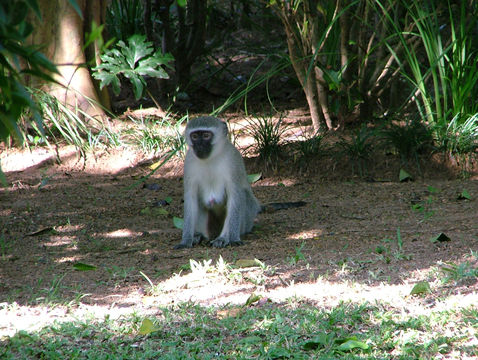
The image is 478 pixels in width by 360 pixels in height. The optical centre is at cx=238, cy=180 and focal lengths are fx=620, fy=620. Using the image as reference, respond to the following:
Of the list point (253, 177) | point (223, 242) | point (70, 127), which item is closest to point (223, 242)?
point (223, 242)

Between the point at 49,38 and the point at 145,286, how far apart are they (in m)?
4.74

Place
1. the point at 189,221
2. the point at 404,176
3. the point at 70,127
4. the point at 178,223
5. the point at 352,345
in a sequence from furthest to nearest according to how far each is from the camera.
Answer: the point at 70,127
the point at 404,176
the point at 178,223
the point at 189,221
the point at 352,345

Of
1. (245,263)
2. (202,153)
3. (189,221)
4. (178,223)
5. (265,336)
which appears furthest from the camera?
(178,223)

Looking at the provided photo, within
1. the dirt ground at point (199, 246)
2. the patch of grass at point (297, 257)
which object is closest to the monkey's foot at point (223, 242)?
the dirt ground at point (199, 246)

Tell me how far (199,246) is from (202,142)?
849 mm

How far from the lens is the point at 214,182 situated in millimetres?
5145

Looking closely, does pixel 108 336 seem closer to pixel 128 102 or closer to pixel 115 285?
pixel 115 285

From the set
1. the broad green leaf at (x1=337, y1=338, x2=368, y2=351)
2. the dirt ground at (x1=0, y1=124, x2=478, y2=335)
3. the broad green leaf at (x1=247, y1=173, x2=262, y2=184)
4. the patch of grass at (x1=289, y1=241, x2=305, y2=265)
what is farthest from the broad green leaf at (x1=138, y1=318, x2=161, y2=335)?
the broad green leaf at (x1=247, y1=173, x2=262, y2=184)

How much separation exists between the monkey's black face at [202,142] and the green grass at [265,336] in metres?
1.93

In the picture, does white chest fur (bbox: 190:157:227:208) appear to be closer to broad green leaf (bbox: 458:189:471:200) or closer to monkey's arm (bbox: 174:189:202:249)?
monkey's arm (bbox: 174:189:202:249)

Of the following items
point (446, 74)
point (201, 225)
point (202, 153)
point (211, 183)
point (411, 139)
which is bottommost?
point (201, 225)

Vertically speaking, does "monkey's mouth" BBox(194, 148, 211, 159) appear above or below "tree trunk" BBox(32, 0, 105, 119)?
below

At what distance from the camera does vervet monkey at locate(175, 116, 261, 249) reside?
4.98 metres

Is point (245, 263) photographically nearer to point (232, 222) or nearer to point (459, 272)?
point (232, 222)
